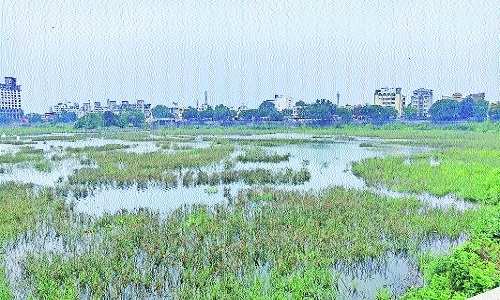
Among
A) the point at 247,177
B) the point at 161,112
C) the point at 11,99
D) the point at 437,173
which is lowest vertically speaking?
the point at 247,177

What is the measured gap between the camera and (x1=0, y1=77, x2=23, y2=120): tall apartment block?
11543 centimetres

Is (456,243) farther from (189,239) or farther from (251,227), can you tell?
(189,239)

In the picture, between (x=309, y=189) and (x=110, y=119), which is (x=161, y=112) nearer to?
(x=110, y=119)

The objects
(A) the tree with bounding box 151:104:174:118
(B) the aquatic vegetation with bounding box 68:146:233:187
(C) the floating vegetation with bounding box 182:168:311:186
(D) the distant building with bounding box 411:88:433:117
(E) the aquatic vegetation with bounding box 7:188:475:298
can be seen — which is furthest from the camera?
(D) the distant building with bounding box 411:88:433:117

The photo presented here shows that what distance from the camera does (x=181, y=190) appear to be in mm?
18328

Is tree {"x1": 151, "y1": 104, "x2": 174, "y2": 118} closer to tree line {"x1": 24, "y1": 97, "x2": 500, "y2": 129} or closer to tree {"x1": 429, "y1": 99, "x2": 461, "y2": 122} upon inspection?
tree line {"x1": 24, "y1": 97, "x2": 500, "y2": 129}

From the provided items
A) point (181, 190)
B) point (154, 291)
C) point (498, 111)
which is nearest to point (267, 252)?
point (154, 291)

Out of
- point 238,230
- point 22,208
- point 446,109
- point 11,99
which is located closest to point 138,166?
point 22,208

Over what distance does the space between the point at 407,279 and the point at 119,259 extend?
6.55 meters

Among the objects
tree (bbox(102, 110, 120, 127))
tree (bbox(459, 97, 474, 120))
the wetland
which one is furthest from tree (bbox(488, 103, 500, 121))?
tree (bbox(102, 110, 120, 127))

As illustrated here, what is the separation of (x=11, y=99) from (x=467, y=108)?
4749 inches

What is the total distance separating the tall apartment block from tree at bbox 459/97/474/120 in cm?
10873

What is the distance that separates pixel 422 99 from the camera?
387ft

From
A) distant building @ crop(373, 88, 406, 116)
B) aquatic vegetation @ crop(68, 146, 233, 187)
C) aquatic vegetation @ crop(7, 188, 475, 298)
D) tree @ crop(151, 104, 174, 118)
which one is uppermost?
distant building @ crop(373, 88, 406, 116)
